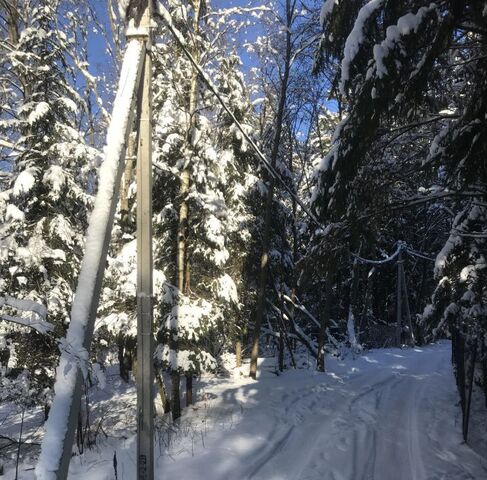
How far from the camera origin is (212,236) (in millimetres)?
11242

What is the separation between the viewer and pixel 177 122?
11.3m

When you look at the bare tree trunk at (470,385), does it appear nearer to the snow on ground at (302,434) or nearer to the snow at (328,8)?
the snow on ground at (302,434)

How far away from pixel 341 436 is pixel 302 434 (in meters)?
0.73

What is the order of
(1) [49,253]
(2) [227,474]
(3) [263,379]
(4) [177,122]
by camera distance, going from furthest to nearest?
(3) [263,379], (4) [177,122], (1) [49,253], (2) [227,474]

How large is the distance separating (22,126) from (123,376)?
923cm

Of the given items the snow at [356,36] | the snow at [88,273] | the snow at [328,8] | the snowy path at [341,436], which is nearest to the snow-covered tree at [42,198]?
the snowy path at [341,436]

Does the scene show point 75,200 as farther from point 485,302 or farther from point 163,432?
point 485,302

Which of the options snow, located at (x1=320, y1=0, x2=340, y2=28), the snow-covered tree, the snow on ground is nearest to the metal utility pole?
the snow on ground

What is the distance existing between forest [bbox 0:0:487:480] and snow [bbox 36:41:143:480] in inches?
0.5

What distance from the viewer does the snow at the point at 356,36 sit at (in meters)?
4.88

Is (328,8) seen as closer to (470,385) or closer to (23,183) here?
(23,183)

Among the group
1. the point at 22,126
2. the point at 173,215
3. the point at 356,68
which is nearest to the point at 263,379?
the point at 173,215

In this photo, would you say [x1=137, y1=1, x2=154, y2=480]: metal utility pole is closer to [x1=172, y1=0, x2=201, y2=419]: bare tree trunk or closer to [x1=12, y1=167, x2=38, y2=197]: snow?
[x1=12, y1=167, x2=38, y2=197]: snow

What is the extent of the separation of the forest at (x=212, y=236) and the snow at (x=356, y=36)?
0.02 metres
